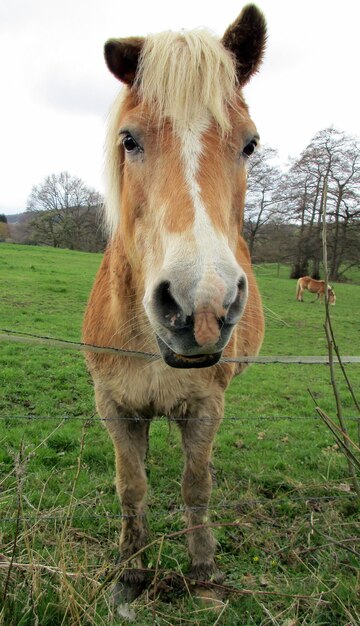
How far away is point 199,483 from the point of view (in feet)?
9.69

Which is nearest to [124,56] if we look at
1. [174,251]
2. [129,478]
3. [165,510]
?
[174,251]

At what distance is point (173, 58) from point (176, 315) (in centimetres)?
137

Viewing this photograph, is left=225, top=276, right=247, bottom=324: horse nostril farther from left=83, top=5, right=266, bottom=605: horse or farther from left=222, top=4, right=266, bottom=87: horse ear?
left=222, top=4, right=266, bottom=87: horse ear

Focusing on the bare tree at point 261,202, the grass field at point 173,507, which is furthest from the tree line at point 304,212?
the grass field at point 173,507

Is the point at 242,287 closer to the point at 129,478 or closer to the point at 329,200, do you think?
the point at 129,478

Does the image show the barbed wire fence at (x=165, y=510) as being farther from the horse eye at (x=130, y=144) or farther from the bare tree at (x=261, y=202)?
the bare tree at (x=261, y=202)

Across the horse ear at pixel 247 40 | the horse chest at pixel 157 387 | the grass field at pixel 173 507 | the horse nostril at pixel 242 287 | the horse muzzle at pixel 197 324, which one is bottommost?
the grass field at pixel 173 507

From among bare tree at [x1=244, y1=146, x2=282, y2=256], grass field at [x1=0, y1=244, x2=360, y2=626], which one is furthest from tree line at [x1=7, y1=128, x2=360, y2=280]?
grass field at [x1=0, y1=244, x2=360, y2=626]

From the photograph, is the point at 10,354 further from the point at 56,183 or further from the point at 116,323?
the point at 56,183

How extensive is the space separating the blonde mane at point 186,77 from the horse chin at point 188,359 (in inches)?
40.3

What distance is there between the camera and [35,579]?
6.50 feet

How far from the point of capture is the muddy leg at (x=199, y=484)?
2.84 metres

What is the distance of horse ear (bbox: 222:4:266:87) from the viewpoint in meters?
2.22

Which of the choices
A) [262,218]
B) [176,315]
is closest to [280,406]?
[176,315]
